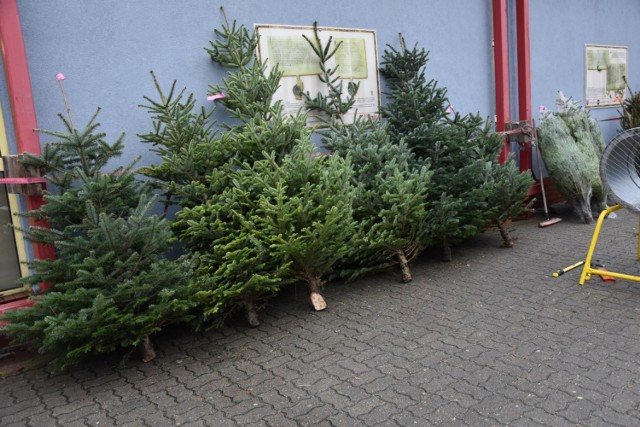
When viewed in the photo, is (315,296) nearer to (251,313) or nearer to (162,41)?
(251,313)

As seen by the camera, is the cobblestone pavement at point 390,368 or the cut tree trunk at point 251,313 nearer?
the cobblestone pavement at point 390,368

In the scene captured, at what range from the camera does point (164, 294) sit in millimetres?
3488

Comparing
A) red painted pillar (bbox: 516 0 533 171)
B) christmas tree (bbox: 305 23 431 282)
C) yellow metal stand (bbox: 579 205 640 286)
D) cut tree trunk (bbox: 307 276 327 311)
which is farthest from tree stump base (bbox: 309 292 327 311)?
red painted pillar (bbox: 516 0 533 171)

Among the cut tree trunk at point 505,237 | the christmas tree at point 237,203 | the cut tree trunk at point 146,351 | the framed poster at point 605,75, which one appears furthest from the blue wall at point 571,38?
the cut tree trunk at point 146,351

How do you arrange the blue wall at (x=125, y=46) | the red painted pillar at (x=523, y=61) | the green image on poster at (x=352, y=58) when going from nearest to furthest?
the blue wall at (x=125, y=46) → the green image on poster at (x=352, y=58) → the red painted pillar at (x=523, y=61)

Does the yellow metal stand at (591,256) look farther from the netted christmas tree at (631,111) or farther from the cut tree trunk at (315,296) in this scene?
the netted christmas tree at (631,111)

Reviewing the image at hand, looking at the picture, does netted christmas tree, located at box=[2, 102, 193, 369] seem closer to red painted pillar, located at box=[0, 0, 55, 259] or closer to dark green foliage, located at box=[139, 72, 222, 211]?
red painted pillar, located at box=[0, 0, 55, 259]

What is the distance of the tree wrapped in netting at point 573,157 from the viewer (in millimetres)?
7601

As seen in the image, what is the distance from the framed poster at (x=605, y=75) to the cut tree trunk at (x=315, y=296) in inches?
298

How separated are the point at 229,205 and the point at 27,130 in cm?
154

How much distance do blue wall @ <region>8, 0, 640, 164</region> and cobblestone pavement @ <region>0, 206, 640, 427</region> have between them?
189cm

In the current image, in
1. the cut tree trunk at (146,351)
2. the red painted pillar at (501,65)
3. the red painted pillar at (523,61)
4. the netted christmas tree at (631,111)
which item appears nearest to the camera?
the cut tree trunk at (146,351)

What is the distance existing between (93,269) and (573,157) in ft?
22.0

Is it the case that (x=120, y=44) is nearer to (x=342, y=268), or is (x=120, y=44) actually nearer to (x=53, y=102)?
(x=53, y=102)
